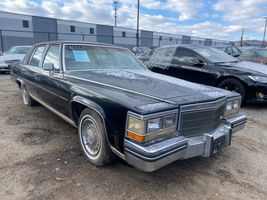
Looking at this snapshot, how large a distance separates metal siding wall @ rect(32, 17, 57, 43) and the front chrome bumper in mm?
29321

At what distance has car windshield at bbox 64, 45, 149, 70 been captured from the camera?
138 inches

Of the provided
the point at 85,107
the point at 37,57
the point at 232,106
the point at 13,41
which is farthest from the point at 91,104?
the point at 13,41

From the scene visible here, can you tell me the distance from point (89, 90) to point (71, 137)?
1335mm

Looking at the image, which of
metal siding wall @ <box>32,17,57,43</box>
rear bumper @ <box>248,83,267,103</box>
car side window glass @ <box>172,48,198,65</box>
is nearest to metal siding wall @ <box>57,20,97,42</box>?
metal siding wall @ <box>32,17,57,43</box>

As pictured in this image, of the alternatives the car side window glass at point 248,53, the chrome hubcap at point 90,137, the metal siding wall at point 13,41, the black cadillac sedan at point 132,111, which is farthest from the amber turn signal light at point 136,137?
the metal siding wall at point 13,41

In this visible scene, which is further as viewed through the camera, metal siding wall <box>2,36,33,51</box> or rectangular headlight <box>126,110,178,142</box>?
metal siding wall <box>2,36,33,51</box>

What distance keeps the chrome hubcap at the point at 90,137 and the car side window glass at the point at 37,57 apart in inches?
89.0

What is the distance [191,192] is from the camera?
2332 mm

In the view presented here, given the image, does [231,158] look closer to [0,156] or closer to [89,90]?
[89,90]

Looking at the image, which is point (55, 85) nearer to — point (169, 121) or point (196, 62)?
point (169, 121)

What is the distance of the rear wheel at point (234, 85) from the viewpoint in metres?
5.40

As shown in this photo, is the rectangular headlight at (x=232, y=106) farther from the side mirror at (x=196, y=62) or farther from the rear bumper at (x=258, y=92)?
the side mirror at (x=196, y=62)

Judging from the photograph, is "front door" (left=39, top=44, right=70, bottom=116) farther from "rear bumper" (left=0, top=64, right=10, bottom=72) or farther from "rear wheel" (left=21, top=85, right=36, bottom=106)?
"rear bumper" (left=0, top=64, right=10, bottom=72)

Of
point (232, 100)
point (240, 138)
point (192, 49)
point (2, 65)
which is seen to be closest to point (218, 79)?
point (192, 49)
